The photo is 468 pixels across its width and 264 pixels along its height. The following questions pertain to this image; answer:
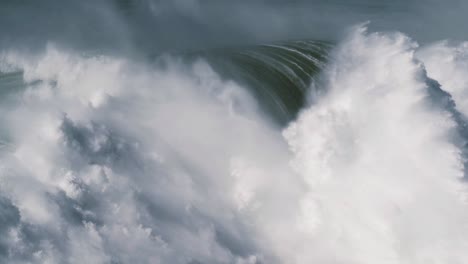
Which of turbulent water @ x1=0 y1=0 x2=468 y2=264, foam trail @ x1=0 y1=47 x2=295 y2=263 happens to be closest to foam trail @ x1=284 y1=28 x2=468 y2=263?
turbulent water @ x1=0 y1=0 x2=468 y2=264

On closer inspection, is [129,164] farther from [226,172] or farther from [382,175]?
[382,175]

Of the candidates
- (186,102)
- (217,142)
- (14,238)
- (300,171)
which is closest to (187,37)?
(186,102)

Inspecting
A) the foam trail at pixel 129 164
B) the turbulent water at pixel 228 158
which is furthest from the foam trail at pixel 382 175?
the foam trail at pixel 129 164

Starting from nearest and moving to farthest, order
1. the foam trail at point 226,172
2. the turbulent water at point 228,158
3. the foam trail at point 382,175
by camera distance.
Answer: the foam trail at point 226,172
the turbulent water at point 228,158
the foam trail at point 382,175

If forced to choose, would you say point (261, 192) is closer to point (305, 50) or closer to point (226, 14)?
point (305, 50)

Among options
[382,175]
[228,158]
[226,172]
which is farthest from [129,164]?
[382,175]

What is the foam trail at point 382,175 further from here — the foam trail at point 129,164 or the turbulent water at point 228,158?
the foam trail at point 129,164

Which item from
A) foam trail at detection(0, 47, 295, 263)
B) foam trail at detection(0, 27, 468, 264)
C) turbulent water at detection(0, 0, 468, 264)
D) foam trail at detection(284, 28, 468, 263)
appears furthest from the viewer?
foam trail at detection(284, 28, 468, 263)

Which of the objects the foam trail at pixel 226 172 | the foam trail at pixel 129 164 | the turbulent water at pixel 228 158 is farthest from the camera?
the turbulent water at pixel 228 158

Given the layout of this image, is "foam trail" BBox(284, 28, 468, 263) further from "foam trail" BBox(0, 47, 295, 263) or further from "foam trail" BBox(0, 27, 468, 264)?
"foam trail" BBox(0, 47, 295, 263)
